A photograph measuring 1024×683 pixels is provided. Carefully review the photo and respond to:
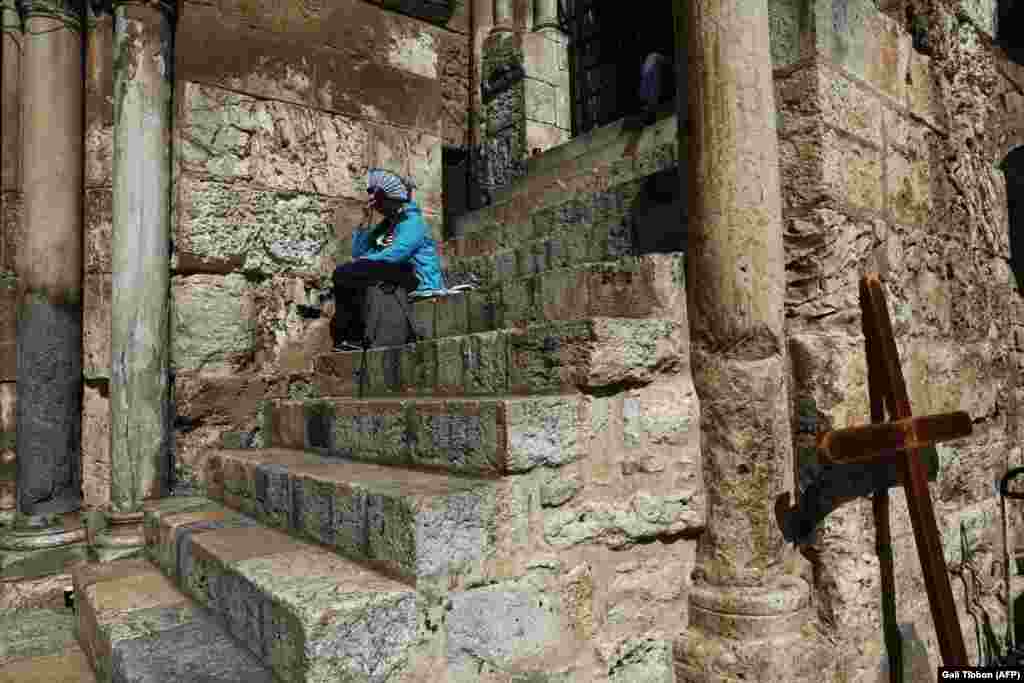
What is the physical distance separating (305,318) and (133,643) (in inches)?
94.0

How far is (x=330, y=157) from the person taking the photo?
448 centimetres

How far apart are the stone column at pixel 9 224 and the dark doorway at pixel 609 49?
219 inches

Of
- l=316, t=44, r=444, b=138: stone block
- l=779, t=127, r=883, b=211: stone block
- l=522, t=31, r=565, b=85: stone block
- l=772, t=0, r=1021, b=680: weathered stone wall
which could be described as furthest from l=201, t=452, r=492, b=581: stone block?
l=522, t=31, r=565, b=85: stone block

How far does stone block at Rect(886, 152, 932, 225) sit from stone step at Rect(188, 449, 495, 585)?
213cm

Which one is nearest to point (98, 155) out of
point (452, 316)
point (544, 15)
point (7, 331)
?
point (7, 331)

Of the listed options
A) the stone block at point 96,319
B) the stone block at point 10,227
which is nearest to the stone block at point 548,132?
the stone block at point 96,319

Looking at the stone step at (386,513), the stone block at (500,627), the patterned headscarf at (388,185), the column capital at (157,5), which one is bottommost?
the stone block at (500,627)

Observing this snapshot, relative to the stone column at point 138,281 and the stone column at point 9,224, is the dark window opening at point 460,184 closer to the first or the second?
the stone column at point 138,281

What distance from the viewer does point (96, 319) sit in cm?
433

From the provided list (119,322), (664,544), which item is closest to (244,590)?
A: (664,544)

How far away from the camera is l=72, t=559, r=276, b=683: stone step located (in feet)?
6.49

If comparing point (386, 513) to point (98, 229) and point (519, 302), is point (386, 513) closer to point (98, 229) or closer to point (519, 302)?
point (519, 302)

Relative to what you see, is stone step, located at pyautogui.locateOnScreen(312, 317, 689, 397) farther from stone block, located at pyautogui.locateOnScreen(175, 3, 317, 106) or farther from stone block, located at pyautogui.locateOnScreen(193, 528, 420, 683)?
stone block, located at pyautogui.locateOnScreen(175, 3, 317, 106)

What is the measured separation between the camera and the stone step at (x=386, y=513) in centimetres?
189
